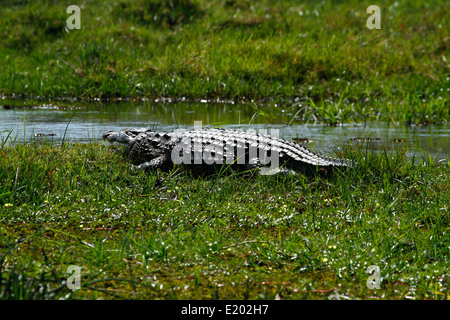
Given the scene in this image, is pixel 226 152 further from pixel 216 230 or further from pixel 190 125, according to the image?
pixel 190 125

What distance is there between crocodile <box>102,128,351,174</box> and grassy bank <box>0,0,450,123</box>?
9.55ft

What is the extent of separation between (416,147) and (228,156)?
237cm

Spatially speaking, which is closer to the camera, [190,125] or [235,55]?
[190,125]

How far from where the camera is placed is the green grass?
9.70ft

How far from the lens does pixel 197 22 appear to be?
1163 cm

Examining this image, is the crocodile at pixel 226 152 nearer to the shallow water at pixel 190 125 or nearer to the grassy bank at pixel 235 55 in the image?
the shallow water at pixel 190 125

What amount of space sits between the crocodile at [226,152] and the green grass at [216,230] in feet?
0.49

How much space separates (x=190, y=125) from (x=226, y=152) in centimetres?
207

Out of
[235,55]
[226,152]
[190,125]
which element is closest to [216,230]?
[226,152]

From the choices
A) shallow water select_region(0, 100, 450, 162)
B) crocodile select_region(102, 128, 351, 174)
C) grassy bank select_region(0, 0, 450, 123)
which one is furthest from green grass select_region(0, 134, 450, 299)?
grassy bank select_region(0, 0, 450, 123)

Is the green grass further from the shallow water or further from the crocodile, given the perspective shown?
the shallow water

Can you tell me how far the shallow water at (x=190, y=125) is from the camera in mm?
6105

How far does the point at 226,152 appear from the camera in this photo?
4930mm

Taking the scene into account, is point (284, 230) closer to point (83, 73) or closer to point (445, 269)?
point (445, 269)
